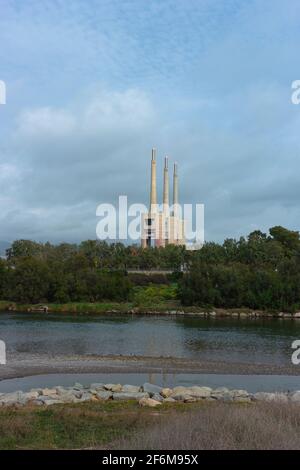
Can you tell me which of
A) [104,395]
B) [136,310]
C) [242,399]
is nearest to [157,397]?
[104,395]

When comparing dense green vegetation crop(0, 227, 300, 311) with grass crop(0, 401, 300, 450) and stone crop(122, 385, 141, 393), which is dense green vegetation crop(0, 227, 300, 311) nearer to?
stone crop(122, 385, 141, 393)

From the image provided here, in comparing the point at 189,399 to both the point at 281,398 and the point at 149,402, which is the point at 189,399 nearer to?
the point at 149,402

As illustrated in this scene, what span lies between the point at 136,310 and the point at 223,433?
64622 millimetres

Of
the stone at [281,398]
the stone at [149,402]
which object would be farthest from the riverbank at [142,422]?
the stone at [281,398]

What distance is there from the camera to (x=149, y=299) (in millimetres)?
80312

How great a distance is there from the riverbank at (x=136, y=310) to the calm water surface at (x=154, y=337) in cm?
749

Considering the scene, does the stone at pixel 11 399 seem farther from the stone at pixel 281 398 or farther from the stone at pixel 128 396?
the stone at pixel 281 398

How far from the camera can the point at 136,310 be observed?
74.8 metres

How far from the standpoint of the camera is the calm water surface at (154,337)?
3925cm

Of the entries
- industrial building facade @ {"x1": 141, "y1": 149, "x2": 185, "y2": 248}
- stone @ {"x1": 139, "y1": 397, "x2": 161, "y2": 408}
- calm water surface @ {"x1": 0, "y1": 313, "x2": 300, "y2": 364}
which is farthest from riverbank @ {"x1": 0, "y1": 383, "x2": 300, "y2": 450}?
industrial building facade @ {"x1": 141, "y1": 149, "x2": 185, "y2": 248}

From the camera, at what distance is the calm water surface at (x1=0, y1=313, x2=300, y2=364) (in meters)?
39.2
